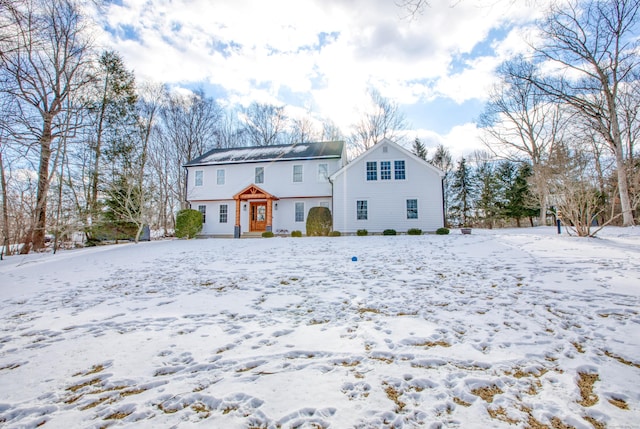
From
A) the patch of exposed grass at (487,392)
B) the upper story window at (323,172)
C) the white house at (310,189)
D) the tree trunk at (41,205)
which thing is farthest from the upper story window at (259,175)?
the patch of exposed grass at (487,392)

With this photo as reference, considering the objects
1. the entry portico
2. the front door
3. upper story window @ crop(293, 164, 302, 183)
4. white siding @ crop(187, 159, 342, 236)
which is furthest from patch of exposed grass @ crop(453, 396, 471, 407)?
the front door

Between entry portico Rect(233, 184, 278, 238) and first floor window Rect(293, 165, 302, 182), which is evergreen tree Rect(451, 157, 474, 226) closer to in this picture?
first floor window Rect(293, 165, 302, 182)

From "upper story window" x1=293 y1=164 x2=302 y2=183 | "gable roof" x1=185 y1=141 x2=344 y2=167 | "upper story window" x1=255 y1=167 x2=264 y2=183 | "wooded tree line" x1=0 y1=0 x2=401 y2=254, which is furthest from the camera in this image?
"upper story window" x1=255 y1=167 x2=264 y2=183

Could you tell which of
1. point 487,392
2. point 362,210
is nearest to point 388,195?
point 362,210

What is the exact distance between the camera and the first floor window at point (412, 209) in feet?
52.7

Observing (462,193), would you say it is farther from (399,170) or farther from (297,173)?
(297,173)

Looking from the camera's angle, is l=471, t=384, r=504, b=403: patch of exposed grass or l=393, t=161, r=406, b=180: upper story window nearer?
l=471, t=384, r=504, b=403: patch of exposed grass

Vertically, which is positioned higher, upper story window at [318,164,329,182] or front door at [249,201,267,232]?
upper story window at [318,164,329,182]

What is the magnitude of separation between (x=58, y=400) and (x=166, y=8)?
7.53 m

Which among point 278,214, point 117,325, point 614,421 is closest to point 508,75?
point 278,214

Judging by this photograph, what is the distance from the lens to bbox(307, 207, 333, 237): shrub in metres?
15.7

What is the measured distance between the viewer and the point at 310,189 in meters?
18.5

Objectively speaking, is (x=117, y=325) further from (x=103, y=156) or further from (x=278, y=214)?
(x=103, y=156)

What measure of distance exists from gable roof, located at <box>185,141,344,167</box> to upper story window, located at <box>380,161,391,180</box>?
3.12m
